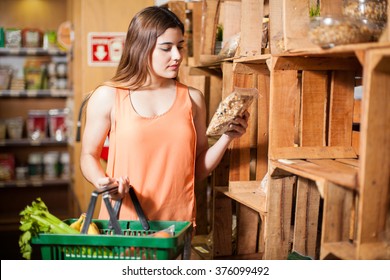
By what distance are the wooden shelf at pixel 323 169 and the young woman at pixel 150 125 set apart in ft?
1.07

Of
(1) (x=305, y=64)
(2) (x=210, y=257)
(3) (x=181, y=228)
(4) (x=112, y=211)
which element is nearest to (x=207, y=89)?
(2) (x=210, y=257)

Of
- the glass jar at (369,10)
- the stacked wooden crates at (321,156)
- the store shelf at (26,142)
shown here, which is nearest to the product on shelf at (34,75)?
the store shelf at (26,142)

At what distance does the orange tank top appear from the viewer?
84.5 inches

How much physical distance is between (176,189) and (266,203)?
14.4 inches

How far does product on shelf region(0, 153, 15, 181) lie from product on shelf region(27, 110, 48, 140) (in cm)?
32

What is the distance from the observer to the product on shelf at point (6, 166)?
20.3 ft

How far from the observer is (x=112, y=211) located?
5.54 ft

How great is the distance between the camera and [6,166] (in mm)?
6211

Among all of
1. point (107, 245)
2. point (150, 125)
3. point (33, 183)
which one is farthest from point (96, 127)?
point (33, 183)

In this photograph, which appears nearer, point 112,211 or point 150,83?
point 112,211

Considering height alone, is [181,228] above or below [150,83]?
below

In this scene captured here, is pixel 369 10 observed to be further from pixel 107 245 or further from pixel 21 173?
pixel 21 173

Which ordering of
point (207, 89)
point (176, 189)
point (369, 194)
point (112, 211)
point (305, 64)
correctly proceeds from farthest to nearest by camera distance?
point (207, 89) < point (176, 189) < point (305, 64) < point (112, 211) < point (369, 194)
